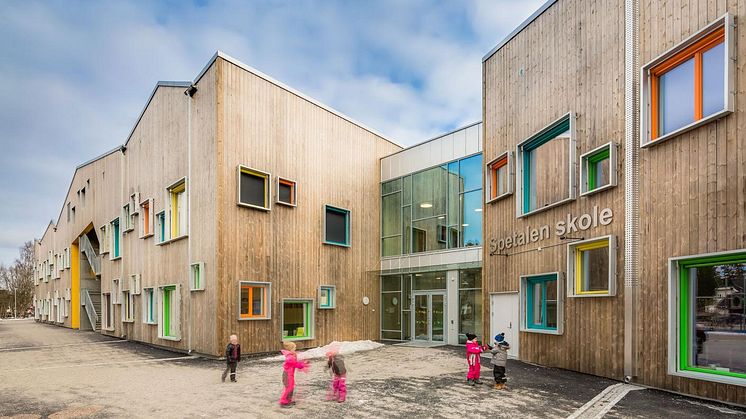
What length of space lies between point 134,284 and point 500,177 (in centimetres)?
1684

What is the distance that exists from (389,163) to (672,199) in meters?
14.2

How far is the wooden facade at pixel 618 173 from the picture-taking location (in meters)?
8.10

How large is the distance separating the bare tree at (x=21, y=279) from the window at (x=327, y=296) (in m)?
75.2

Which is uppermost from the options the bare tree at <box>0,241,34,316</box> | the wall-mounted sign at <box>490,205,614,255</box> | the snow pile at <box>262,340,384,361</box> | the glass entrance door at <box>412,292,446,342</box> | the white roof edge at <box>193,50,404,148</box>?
the white roof edge at <box>193,50,404,148</box>

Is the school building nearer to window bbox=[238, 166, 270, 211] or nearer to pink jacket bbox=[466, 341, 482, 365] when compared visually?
window bbox=[238, 166, 270, 211]

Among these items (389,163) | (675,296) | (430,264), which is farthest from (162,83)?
(675,296)

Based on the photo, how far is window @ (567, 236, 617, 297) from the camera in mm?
10289

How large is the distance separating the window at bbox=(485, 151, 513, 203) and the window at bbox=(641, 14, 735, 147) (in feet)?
16.4

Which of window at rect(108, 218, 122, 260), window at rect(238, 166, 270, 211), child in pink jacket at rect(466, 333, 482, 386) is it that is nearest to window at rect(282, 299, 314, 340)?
window at rect(238, 166, 270, 211)

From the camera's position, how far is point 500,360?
9.60 metres

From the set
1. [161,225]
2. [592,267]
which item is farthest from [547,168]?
[161,225]

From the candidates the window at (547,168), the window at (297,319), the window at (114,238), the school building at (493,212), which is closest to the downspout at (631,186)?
the school building at (493,212)

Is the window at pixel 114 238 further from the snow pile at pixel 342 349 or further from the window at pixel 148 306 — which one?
the snow pile at pixel 342 349

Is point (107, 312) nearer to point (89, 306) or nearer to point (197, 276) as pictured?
point (89, 306)
